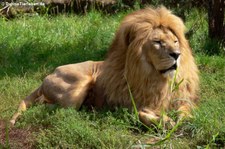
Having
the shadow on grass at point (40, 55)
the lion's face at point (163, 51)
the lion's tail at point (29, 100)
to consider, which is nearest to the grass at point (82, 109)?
the shadow on grass at point (40, 55)

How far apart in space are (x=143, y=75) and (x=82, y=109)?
2.15ft

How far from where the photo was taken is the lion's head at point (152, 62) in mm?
3922

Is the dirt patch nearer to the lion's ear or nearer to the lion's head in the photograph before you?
the lion's head

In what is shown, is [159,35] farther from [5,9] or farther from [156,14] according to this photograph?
[5,9]

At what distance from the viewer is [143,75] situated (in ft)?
13.2

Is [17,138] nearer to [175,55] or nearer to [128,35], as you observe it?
[128,35]

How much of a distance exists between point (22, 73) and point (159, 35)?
2.26 meters

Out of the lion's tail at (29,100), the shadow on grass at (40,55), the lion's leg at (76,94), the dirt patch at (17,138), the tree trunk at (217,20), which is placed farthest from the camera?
the tree trunk at (217,20)

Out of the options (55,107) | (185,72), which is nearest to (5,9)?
(55,107)

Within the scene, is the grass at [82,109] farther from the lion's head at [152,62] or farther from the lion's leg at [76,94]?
the lion's head at [152,62]

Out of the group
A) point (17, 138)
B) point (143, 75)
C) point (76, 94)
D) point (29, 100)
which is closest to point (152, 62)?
point (143, 75)

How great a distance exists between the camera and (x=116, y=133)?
A: 148 inches

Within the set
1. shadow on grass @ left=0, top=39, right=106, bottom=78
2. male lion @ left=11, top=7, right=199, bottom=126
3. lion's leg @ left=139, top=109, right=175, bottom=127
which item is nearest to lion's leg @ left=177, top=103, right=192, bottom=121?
male lion @ left=11, top=7, right=199, bottom=126

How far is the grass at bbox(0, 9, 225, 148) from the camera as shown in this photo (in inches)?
143
